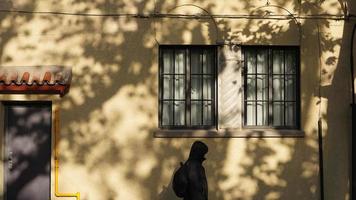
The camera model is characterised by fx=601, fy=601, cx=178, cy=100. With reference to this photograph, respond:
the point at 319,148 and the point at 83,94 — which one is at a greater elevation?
the point at 83,94

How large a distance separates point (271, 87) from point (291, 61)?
626 mm

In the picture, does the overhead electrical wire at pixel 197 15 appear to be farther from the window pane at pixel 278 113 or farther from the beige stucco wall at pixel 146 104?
the window pane at pixel 278 113

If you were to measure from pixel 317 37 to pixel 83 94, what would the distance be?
14.3 ft

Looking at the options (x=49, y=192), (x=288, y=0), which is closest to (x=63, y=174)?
(x=49, y=192)

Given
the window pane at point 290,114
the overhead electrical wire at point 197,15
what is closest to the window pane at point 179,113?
the overhead electrical wire at point 197,15

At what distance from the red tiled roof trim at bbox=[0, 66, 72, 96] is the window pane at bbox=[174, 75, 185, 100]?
75.5 inches

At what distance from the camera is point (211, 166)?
10.7m

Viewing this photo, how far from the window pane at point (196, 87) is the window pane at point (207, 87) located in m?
0.07

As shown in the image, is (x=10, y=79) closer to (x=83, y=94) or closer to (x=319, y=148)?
(x=83, y=94)

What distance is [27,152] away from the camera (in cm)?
1066

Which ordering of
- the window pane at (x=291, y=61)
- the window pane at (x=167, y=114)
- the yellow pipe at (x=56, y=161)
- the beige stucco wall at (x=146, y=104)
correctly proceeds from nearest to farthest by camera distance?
1. the yellow pipe at (x=56, y=161)
2. the beige stucco wall at (x=146, y=104)
3. the window pane at (x=167, y=114)
4. the window pane at (x=291, y=61)

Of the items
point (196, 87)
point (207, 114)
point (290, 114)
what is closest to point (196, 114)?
point (207, 114)

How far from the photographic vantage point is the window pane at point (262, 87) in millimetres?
11078

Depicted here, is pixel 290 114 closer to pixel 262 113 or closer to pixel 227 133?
pixel 262 113
